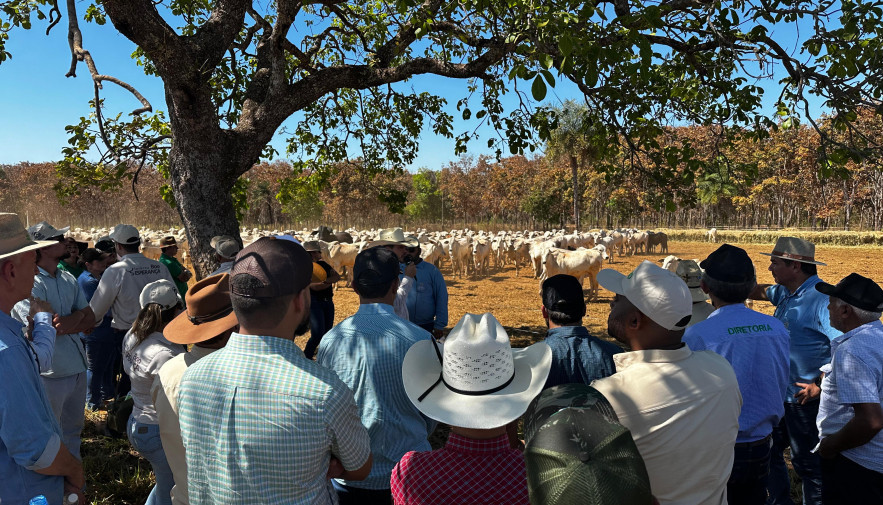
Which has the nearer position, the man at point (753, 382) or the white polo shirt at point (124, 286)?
the man at point (753, 382)

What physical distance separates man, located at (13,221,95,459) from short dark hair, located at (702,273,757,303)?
197 inches

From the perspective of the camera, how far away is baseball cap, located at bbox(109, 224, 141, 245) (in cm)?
557

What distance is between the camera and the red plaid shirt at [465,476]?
1725mm

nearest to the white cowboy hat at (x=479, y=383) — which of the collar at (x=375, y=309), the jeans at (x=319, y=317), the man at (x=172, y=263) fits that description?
the collar at (x=375, y=309)

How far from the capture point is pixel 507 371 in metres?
1.87

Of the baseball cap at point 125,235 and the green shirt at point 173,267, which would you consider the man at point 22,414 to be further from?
the green shirt at point 173,267

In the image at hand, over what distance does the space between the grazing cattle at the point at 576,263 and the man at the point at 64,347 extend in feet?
44.7

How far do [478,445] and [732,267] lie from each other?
98.1 inches

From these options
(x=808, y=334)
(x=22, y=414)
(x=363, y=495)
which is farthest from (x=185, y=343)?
(x=808, y=334)

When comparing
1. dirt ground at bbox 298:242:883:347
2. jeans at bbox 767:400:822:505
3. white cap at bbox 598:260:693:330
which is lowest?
dirt ground at bbox 298:242:883:347

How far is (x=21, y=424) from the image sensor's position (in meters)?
2.12

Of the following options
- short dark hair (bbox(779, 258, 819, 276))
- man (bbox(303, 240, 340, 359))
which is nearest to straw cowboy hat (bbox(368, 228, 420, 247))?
man (bbox(303, 240, 340, 359))

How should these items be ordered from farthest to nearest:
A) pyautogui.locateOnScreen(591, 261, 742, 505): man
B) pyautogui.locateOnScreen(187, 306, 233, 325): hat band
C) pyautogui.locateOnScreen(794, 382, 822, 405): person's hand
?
pyautogui.locateOnScreen(794, 382, 822, 405): person's hand → pyautogui.locateOnScreen(187, 306, 233, 325): hat band → pyautogui.locateOnScreen(591, 261, 742, 505): man

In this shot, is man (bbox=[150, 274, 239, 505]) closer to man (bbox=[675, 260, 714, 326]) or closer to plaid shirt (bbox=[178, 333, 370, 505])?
plaid shirt (bbox=[178, 333, 370, 505])
